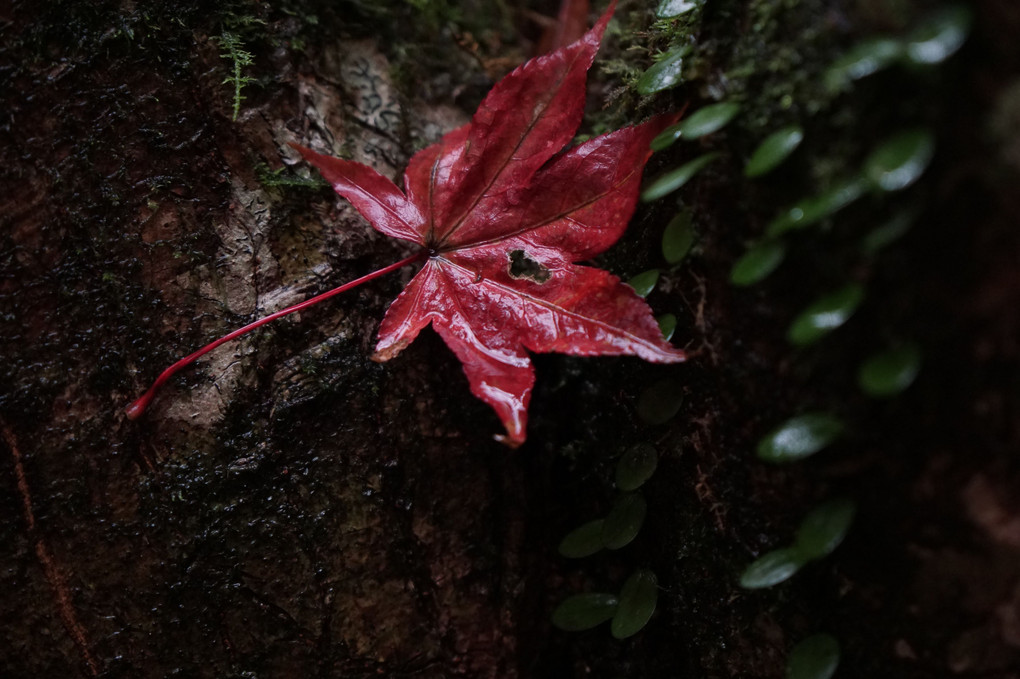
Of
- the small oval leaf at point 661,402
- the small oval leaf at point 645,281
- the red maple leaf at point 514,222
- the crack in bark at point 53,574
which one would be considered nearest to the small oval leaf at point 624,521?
the small oval leaf at point 661,402

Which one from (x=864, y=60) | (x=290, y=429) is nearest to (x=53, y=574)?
(x=290, y=429)

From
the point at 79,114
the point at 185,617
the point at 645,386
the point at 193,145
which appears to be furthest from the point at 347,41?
the point at 185,617

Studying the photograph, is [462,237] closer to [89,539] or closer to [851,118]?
[851,118]

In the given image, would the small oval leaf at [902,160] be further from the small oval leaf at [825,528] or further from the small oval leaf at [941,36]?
the small oval leaf at [825,528]

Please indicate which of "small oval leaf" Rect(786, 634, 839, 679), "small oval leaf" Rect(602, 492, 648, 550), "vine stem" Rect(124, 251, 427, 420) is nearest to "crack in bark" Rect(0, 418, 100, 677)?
"vine stem" Rect(124, 251, 427, 420)

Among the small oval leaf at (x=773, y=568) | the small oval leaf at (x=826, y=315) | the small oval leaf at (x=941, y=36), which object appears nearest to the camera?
the small oval leaf at (x=941, y=36)

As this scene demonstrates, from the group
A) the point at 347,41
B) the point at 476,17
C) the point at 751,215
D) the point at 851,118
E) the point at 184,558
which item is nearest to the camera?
the point at 851,118

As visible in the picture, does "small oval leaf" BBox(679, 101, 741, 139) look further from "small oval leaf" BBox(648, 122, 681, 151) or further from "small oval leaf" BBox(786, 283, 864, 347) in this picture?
"small oval leaf" BBox(786, 283, 864, 347)
